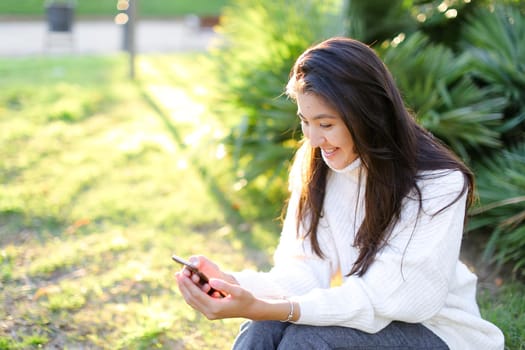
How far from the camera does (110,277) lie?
3488 millimetres

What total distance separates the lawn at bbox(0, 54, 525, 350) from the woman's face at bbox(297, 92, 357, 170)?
1.15 meters

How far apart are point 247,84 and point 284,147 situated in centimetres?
54

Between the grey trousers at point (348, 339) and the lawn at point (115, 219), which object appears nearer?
the grey trousers at point (348, 339)

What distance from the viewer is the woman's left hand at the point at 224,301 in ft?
6.75

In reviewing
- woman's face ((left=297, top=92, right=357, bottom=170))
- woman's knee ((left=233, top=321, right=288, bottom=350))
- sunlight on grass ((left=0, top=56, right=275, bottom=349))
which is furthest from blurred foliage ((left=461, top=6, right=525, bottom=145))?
woman's knee ((left=233, top=321, right=288, bottom=350))

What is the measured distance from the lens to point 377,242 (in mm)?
2229

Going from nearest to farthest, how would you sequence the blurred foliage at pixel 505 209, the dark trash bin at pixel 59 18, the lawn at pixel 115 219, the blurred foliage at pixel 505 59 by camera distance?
the lawn at pixel 115 219 < the blurred foliage at pixel 505 209 < the blurred foliage at pixel 505 59 < the dark trash bin at pixel 59 18

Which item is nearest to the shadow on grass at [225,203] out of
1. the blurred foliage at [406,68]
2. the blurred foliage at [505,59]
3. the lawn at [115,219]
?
the lawn at [115,219]

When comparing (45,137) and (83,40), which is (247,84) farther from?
(83,40)

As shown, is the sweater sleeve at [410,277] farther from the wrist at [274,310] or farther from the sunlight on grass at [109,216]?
the sunlight on grass at [109,216]

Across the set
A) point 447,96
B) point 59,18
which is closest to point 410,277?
point 447,96

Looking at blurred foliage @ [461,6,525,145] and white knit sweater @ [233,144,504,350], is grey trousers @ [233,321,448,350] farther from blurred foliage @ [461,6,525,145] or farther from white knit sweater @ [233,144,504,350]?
blurred foliage @ [461,6,525,145]

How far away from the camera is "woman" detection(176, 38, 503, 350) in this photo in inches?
82.1

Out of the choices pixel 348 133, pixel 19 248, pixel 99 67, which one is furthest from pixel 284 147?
pixel 99 67
